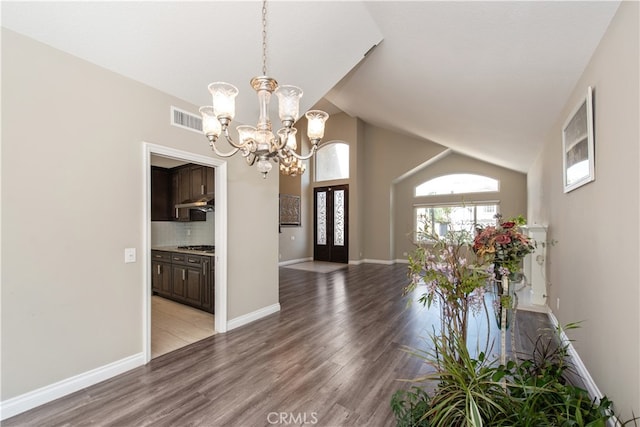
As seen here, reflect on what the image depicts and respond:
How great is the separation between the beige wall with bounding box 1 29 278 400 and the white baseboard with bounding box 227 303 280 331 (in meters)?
1.05

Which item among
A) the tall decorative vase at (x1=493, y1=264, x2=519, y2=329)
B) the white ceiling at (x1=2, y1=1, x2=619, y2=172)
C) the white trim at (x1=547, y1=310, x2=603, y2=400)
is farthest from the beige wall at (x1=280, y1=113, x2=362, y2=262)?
the tall decorative vase at (x1=493, y1=264, x2=519, y2=329)

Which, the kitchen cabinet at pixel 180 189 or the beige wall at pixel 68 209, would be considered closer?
the beige wall at pixel 68 209

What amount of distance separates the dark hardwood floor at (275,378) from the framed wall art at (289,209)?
15.9ft

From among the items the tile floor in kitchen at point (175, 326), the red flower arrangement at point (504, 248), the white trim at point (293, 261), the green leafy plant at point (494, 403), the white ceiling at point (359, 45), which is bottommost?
the white trim at point (293, 261)

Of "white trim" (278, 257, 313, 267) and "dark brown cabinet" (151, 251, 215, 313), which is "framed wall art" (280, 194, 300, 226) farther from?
"dark brown cabinet" (151, 251, 215, 313)

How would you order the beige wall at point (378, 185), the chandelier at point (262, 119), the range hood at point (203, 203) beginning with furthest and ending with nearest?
the beige wall at point (378, 185)
the range hood at point (203, 203)
the chandelier at point (262, 119)

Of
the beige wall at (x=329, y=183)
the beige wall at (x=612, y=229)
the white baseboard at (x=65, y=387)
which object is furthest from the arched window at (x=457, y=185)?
the white baseboard at (x=65, y=387)

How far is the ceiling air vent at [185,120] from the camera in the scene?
2.88 m

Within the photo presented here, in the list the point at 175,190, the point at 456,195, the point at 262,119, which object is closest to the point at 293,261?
the point at 175,190

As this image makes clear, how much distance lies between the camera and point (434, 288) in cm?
155

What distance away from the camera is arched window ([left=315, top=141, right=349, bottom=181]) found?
898 cm

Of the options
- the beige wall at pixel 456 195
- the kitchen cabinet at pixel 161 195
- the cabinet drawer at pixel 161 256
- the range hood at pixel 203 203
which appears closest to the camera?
the range hood at pixel 203 203

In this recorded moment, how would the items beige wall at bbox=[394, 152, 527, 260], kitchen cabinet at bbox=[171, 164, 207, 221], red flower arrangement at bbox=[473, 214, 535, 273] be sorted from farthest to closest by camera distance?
beige wall at bbox=[394, 152, 527, 260], kitchen cabinet at bbox=[171, 164, 207, 221], red flower arrangement at bbox=[473, 214, 535, 273]

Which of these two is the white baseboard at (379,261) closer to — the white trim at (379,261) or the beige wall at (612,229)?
the white trim at (379,261)
